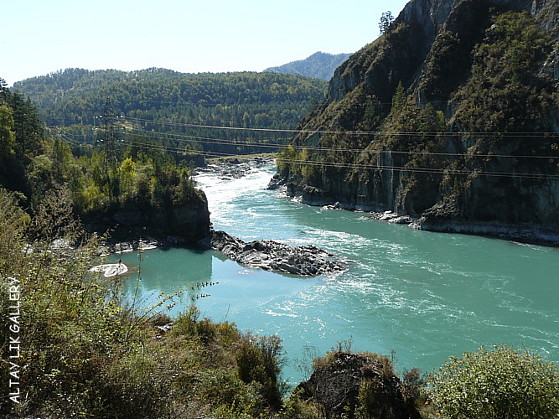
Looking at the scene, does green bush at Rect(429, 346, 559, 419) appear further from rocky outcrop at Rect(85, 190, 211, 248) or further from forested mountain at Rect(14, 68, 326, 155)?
forested mountain at Rect(14, 68, 326, 155)

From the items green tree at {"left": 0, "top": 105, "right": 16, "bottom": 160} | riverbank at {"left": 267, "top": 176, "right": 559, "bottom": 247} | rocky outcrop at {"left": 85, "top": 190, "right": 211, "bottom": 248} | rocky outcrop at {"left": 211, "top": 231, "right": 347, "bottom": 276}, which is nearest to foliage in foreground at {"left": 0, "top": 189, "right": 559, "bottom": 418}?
rocky outcrop at {"left": 211, "top": 231, "right": 347, "bottom": 276}

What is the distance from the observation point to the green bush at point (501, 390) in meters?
6.96

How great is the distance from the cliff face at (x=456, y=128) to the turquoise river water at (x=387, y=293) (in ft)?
15.4

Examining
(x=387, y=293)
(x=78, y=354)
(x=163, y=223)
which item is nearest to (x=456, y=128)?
(x=387, y=293)

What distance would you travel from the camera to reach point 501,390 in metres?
7.10

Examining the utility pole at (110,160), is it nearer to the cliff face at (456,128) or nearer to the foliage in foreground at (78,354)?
the cliff face at (456,128)

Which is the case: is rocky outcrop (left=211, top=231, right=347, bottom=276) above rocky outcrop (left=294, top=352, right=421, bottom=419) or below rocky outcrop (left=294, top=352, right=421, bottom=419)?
below

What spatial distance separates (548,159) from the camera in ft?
130

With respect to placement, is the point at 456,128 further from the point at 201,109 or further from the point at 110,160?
the point at 201,109

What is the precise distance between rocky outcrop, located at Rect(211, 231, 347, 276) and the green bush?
74.4 ft

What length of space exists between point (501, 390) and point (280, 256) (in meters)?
26.5

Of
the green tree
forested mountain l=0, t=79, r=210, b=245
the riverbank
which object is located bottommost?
the riverbank

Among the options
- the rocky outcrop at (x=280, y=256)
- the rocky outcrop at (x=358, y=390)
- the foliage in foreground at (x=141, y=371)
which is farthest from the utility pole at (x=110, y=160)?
the rocky outcrop at (x=358, y=390)

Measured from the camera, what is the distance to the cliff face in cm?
4088
